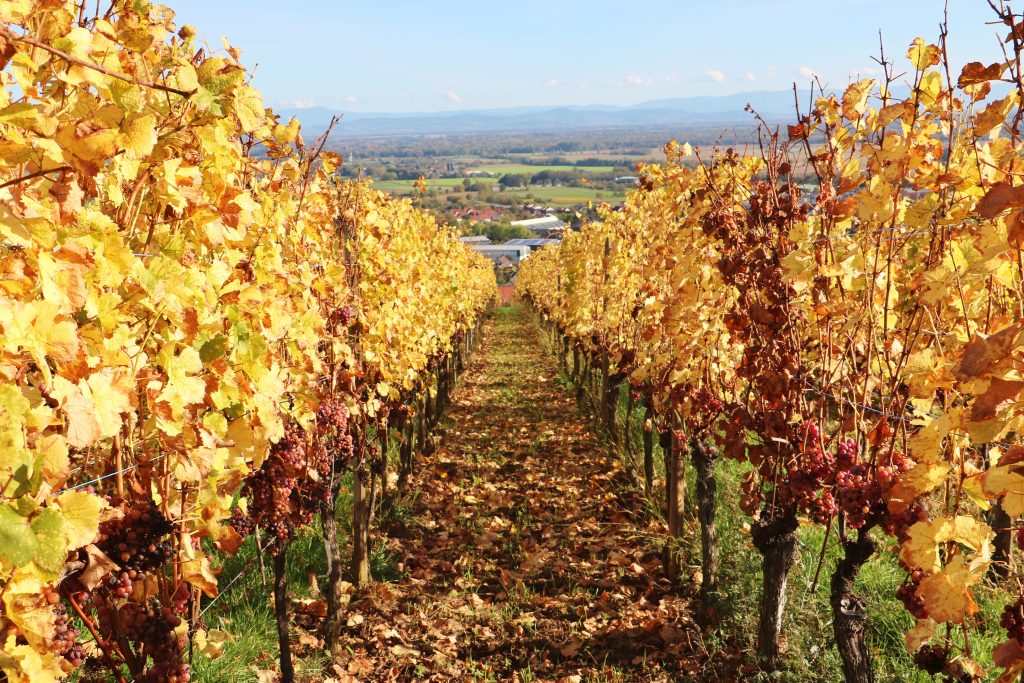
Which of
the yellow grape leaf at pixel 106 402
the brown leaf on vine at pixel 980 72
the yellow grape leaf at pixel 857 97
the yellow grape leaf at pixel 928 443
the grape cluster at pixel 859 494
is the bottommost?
the grape cluster at pixel 859 494

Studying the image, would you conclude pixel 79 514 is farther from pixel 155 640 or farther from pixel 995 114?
pixel 995 114

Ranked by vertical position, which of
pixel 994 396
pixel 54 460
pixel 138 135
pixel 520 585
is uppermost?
pixel 138 135

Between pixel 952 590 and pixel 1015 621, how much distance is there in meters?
0.20

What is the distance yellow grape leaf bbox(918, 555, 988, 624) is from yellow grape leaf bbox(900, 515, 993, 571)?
0.15ft

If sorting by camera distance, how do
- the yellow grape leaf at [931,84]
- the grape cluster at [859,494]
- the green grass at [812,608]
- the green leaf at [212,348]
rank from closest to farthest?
the green leaf at [212,348] < the yellow grape leaf at [931,84] < the grape cluster at [859,494] < the green grass at [812,608]

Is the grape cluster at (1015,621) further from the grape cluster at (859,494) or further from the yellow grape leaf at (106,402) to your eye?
the yellow grape leaf at (106,402)

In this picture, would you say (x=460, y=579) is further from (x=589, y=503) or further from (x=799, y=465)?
(x=799, y=465)

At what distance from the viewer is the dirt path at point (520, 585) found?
4371 millimetres

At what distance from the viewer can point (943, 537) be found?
66.6 inches

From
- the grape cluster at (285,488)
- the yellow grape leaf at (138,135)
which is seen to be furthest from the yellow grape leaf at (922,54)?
the grape cluster at (285,488)

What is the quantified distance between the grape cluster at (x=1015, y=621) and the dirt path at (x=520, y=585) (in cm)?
270

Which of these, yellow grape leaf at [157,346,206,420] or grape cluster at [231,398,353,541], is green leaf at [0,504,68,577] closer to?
yellow grape leaf at [157,346,206,420]

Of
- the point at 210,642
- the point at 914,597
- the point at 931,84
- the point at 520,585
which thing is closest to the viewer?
the point at 210,642

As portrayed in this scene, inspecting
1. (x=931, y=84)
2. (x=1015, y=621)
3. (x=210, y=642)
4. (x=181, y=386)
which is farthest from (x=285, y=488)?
(x=931, y=84)
